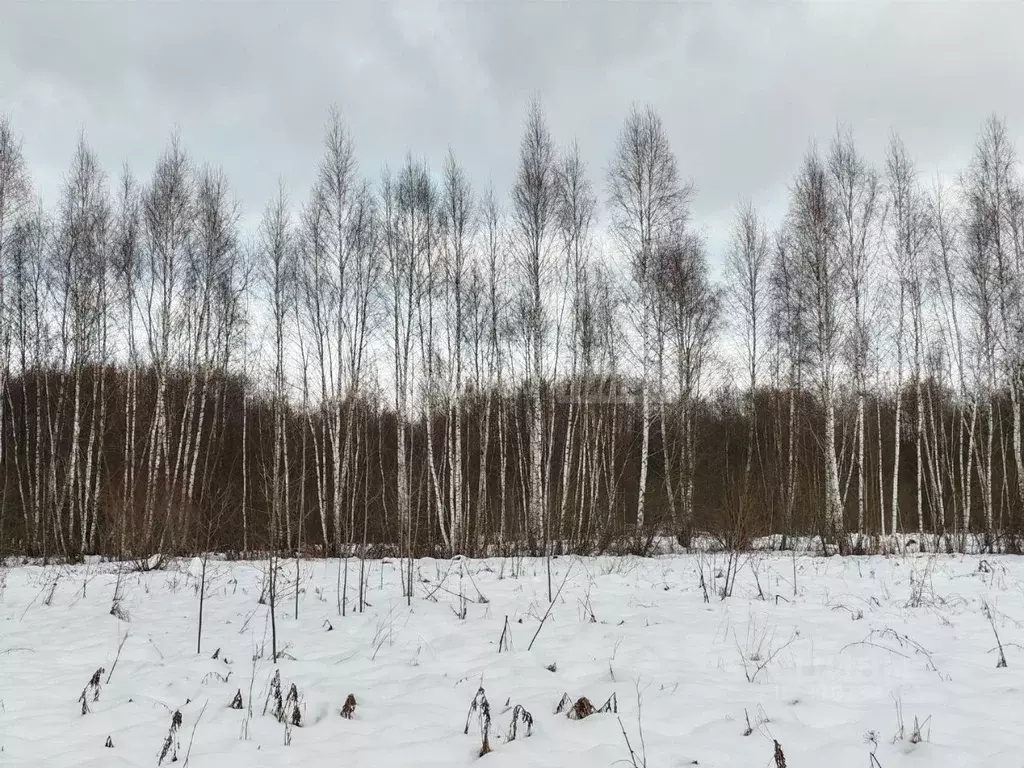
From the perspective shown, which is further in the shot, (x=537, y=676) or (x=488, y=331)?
(x=488, y=331)

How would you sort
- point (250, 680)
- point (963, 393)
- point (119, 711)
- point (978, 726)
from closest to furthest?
point (978, 726) < point (119, 711) < point (250, 680) < point (963, 393)

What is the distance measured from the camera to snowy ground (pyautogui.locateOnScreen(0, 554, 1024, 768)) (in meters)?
2.64

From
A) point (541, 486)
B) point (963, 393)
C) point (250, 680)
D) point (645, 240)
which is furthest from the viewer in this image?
point (963, 393)

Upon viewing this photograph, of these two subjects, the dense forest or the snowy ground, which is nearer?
the snowy ground

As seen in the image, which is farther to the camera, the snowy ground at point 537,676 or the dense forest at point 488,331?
the dense forest at point 488,331

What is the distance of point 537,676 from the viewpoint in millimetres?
3658

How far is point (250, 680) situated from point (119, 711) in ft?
2.47

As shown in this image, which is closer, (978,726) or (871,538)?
(978,726)

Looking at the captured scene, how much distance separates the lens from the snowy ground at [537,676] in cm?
264

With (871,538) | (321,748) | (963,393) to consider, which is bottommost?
(871,538)

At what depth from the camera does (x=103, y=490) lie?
13945mm

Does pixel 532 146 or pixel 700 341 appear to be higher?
pixel 532 146

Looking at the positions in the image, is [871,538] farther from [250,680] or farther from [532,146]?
[250,680]

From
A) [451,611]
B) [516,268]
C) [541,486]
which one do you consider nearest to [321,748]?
[451,611]
